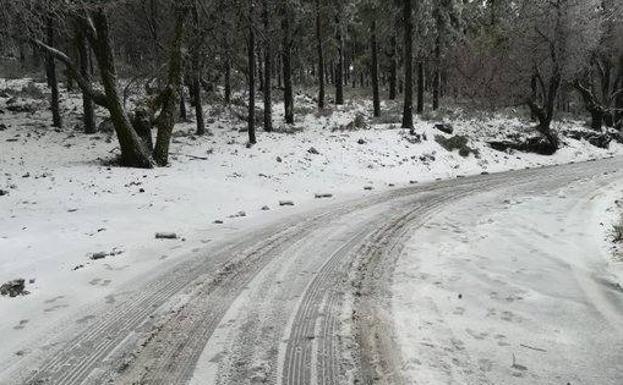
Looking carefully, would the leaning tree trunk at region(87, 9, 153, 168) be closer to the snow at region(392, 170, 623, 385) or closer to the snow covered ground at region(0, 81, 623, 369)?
the snow covered ground at region(0, 81, 623, 369)

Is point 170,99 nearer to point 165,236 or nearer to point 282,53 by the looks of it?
point 165,236

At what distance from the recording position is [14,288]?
645 centimetres

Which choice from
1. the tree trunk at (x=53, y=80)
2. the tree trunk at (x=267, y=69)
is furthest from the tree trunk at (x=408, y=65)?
the tree trunk at (x=53, y=80)

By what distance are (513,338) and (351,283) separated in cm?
222

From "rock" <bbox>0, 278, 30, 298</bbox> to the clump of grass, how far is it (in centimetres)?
2015

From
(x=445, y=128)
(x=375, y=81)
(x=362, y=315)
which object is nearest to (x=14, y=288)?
(x=362, y=315)

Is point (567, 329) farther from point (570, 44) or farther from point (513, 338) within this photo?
point (570, 44)

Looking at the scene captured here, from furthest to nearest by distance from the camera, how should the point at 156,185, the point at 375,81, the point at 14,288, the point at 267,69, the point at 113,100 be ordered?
the point at 375,81 → the point at 267,69 → the point at 113,100 → the point at 156,185 → the point at 14,288

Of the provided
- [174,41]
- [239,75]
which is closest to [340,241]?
[174,41]

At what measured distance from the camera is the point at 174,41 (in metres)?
16.2

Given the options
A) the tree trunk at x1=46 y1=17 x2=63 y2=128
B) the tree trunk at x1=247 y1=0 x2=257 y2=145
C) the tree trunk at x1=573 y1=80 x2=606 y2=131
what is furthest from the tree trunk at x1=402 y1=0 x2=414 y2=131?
the tree trunk at x1=573 y1=80 x2=606 y2=131

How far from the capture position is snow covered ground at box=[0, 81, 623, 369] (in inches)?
291

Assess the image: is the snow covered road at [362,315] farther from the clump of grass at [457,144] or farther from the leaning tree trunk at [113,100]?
the clump of grass at [457,144]

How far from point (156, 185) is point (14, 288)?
23.8 feet
